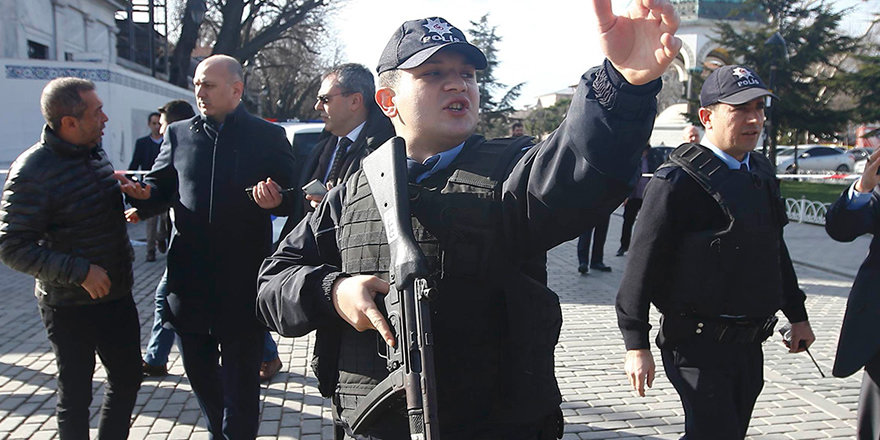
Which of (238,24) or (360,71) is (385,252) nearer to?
(360,71)

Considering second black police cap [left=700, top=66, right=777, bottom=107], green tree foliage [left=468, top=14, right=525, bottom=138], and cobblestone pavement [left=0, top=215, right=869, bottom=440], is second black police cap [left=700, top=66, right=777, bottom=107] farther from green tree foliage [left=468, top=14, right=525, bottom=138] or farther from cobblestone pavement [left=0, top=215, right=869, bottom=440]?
green tree foliage [left=468, top=14, right=525, bottom=138]

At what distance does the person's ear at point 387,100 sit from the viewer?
2023 millimetres

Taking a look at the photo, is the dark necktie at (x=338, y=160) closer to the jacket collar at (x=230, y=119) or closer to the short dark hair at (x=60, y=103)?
the jacket collar at (x=230, y=119)

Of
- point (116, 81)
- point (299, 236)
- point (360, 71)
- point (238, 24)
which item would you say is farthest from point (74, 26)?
point (299, 236)

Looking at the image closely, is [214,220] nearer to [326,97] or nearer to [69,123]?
[69,123]

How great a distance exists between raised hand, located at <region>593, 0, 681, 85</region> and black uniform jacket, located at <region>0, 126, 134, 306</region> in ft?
8.67

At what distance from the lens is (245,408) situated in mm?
3439

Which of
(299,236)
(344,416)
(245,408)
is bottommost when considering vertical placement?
(245,408)

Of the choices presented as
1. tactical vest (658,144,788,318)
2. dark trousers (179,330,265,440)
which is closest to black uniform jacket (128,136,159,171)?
dark trousers (179,330,265,440)

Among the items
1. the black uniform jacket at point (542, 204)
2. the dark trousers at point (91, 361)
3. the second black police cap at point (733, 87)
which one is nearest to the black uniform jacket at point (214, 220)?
the dark trousers at point (91, 361)

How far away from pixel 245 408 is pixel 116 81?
41.9ft

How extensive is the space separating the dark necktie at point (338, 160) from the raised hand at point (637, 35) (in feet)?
8.87

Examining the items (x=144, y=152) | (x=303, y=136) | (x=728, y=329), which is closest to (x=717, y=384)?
(x=728, y=329)

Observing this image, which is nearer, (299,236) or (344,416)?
(344,416)
